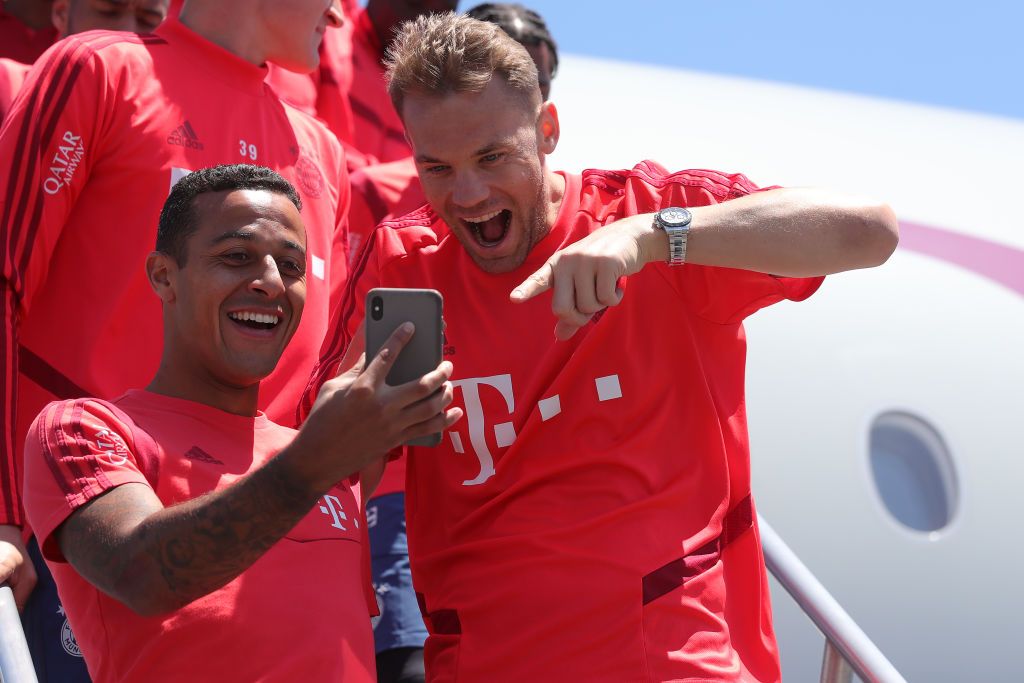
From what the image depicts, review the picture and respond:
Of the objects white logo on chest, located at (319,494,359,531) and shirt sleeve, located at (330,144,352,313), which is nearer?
white logo on chest, located at (319,494,359,531)

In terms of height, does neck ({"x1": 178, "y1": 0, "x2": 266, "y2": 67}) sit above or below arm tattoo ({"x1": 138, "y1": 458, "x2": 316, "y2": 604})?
above

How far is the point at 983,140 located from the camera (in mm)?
5855

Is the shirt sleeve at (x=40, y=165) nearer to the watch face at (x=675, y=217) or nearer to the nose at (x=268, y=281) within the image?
the nose at (x=268, y=281)

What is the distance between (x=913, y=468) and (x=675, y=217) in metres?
2.66

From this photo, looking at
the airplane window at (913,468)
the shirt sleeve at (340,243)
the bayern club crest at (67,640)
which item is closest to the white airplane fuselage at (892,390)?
the airplane window at (913,468)

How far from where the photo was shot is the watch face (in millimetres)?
2164

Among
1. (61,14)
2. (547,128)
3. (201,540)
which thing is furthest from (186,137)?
(201,540)

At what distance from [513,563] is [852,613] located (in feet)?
7.60

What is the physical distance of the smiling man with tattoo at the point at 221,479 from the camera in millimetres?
1724

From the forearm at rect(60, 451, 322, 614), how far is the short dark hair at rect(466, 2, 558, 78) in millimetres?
2710

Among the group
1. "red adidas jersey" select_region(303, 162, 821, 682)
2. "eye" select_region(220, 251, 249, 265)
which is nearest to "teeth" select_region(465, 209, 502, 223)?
"red adidas jersey" select_region(303, 162, 821, 682)

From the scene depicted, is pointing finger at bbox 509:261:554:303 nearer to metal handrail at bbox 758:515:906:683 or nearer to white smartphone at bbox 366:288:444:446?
white smartphone at bbox 366:288:444:446

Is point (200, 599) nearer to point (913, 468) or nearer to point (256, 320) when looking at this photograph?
point (256, 320)

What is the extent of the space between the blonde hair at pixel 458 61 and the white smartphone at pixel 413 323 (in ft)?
2.11
